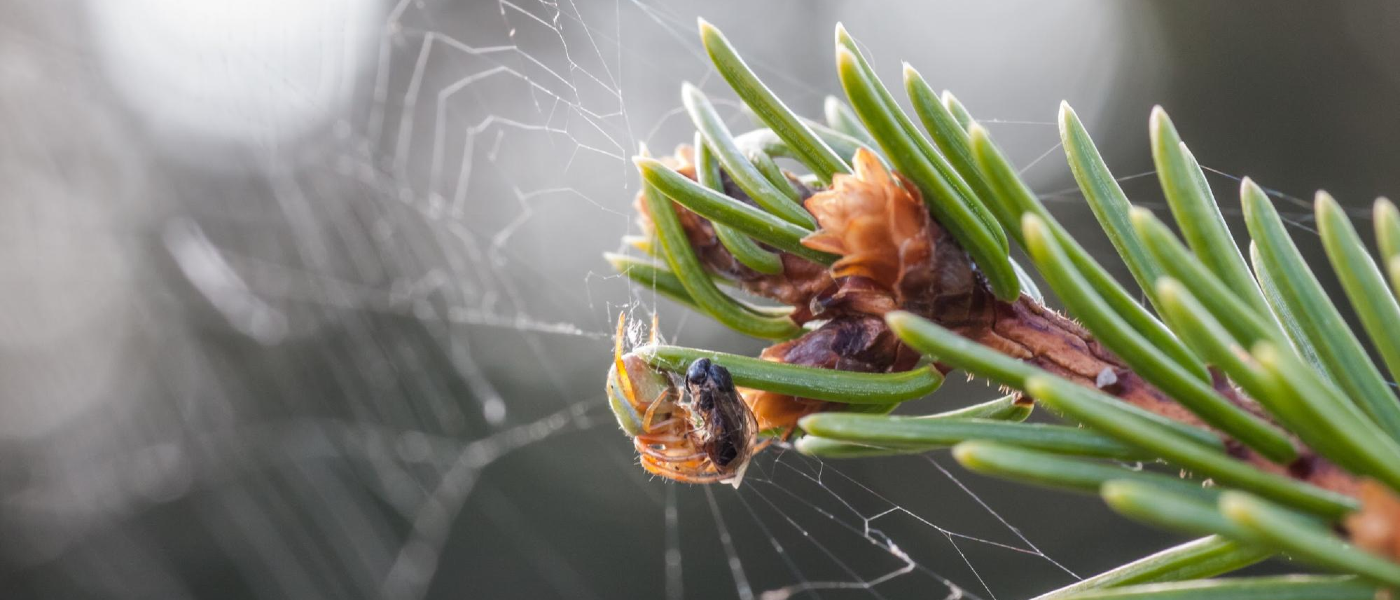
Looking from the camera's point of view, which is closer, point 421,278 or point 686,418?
point 686,418

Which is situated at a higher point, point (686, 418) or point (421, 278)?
point (686, 418)

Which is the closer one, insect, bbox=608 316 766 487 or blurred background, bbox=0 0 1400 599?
insect, bbox=608 316 766 487

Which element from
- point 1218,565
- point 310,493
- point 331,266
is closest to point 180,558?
point 310,493

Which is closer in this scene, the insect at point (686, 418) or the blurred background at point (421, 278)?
the insect at point (686, 418)

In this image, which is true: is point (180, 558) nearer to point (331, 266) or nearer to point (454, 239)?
point (331, 266)
